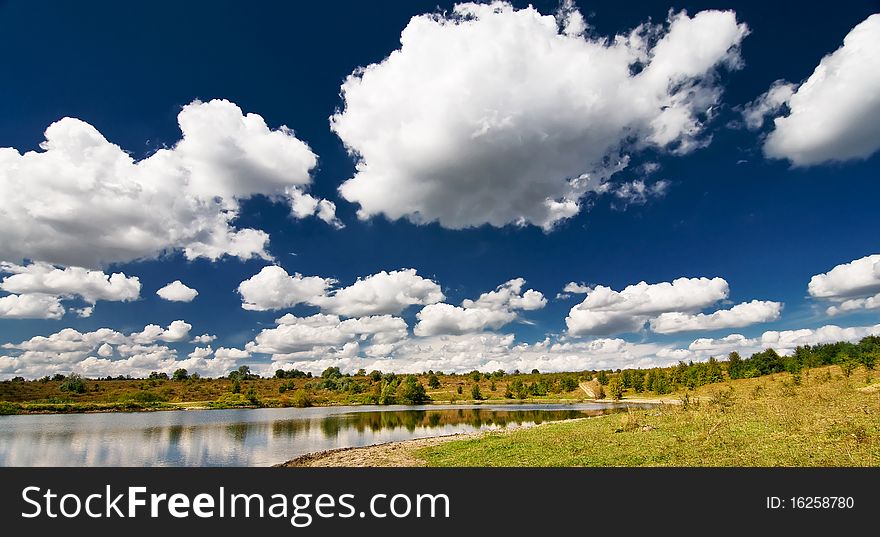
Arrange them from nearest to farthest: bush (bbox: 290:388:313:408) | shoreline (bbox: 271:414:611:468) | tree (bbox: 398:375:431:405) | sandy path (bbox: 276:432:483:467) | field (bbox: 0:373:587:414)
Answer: shoreline (bbox: 271:414:611:468) < sandy path (bbox: 276:432:483:467) < field (bbox: 0:373:587:414) < bush (bbox: 290:388:313:408) < tree (bbox: 398:375:431:405)

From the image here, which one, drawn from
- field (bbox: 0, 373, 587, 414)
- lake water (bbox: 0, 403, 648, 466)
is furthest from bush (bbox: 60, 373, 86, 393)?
lake water (bbox: 0, 403, 648, 466)

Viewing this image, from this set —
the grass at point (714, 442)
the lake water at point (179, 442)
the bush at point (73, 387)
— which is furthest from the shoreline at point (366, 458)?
the bush at point (73, 387)

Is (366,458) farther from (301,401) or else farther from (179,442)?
(301,401)

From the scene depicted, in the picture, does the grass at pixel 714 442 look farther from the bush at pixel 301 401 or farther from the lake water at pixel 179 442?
the bush at pixel 301 401

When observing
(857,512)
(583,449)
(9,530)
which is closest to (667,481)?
(857,512)

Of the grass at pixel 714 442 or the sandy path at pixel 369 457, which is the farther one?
the sandy path at pixel 369 457

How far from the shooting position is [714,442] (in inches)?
1163

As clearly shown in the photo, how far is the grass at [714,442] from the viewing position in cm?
2508

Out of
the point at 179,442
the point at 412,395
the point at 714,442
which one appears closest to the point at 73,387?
the point at 412,395

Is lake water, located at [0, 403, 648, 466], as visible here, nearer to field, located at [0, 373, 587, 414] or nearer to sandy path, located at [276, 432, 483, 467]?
sandy path, located at [276, 432, 483, 467]

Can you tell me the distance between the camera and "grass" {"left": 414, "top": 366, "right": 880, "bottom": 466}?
25081 millimetres

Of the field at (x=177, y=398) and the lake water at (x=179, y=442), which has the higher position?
the lake water at (x=179, y=442)

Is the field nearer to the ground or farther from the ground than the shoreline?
nearer to the ground

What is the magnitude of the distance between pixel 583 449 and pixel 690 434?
8.25 meters
